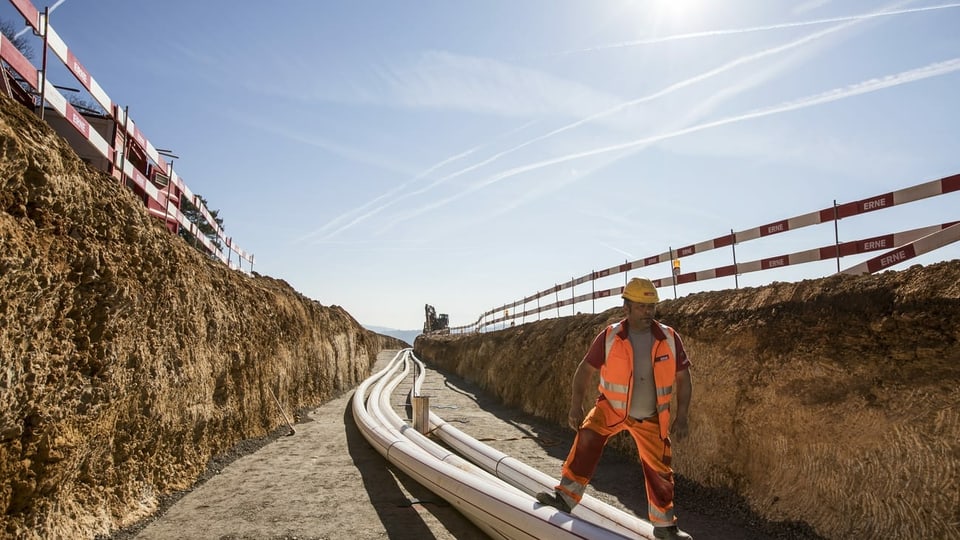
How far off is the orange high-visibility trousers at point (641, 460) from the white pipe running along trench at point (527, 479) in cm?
21

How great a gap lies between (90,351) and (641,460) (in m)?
4.74

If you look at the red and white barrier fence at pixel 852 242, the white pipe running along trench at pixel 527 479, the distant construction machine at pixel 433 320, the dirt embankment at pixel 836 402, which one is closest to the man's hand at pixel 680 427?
the white pipe running along trench at pixel 527 479

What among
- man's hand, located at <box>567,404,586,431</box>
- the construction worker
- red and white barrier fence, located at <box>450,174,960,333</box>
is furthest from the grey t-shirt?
red and white barrier fence, located at <box>450,174,960,333</box>

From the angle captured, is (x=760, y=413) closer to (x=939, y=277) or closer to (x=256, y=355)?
(x=939, y=277)

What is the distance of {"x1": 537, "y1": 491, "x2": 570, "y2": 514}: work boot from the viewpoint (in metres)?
4.00

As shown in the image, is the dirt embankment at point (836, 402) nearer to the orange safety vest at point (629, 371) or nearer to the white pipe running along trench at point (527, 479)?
the white pipe running along trench at point (527, 479)

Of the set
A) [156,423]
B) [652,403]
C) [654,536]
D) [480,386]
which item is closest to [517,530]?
[654,536]

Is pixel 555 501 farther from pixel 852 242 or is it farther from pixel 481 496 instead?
pixel 852 242

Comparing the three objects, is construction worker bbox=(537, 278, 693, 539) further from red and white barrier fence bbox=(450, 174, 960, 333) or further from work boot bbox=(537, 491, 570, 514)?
red and white barrier fence bbox=(450, 174, 960, 333)

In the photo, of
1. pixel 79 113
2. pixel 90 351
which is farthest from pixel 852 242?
pixel 79 113

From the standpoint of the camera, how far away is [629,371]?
3852 mm

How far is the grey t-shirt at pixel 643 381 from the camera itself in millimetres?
3834

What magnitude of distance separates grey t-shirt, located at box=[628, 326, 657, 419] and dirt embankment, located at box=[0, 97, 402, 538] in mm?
4426

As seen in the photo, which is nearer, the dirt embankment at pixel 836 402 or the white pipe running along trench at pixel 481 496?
the white pipe running along trench at pixel 481 496
